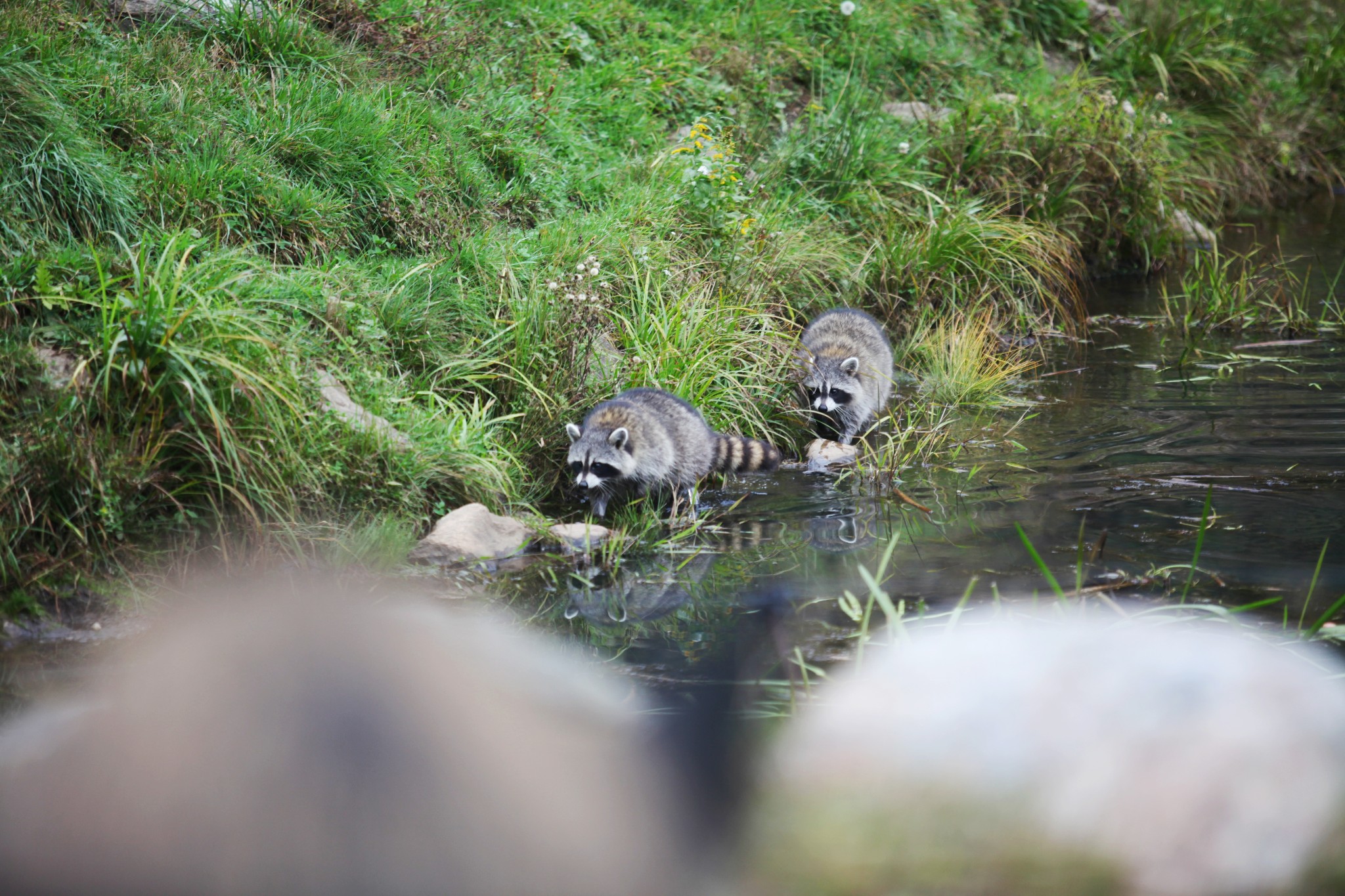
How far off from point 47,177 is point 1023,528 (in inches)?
189

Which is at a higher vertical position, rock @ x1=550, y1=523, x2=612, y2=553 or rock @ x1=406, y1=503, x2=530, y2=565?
rock @ x1=406, y1=503, x2=530, y2=565

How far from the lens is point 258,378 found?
420 centimetres

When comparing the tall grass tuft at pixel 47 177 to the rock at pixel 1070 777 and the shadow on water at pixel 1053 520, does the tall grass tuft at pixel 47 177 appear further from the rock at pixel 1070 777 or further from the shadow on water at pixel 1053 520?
the rock at pixel 1070 777

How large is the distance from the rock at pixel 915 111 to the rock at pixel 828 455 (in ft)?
15.2

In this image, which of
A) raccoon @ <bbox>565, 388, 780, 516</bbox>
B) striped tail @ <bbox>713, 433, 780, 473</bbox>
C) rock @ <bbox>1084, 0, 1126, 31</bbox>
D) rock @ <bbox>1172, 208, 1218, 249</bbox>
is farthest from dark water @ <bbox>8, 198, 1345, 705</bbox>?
rock @ <bbox>1084, 0, 1126, 31</bbox>

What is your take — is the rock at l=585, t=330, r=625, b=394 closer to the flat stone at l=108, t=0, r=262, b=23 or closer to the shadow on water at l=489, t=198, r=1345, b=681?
Answer: the shadow on water at l=489, t=198, r=1345, b=681

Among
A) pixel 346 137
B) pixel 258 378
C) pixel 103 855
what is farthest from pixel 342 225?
pixel 103 855

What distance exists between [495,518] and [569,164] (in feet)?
11.5

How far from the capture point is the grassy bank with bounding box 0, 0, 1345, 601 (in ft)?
13.7

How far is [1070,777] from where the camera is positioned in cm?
254

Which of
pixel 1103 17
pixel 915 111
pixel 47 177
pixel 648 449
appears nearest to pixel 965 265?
pixel 915 111

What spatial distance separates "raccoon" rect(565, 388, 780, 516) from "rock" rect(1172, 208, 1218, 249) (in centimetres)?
654

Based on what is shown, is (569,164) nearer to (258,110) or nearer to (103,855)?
(258,110)

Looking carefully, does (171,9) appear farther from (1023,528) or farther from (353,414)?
(1023,528)
